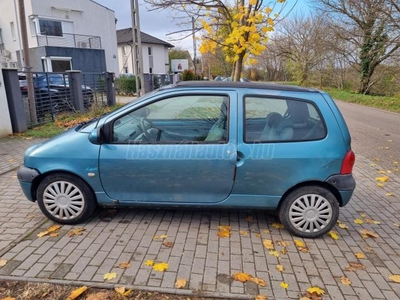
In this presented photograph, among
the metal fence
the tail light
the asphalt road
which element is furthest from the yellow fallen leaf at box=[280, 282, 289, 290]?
the metal fence

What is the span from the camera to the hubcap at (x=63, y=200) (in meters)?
3.29

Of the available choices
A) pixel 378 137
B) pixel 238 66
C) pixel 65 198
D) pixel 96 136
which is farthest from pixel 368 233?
pixel 378 137

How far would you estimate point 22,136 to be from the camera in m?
8.16

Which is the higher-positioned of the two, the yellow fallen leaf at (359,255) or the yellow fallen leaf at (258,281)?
the yellow fallen leaf at (258,281)

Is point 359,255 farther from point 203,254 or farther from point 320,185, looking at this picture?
point 203,254

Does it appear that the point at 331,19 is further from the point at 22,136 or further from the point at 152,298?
the point at 152,298

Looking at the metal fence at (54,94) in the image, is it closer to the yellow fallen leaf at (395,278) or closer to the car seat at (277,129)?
the car seat at (277,129)

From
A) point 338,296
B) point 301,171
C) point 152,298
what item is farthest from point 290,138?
point 152,298

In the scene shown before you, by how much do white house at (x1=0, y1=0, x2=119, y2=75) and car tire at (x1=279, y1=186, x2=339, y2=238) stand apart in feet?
79.3

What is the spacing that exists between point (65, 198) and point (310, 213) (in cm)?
272

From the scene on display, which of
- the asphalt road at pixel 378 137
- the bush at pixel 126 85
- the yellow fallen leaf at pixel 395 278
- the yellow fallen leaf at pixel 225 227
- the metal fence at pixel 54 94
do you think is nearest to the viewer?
the yellow fallen leaf at pixel 395 278

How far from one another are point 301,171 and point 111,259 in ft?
6.81

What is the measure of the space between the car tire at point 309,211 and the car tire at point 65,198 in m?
2.19

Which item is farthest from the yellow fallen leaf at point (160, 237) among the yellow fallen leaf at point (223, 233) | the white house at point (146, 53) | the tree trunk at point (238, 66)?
the white house at point (146, 53)
